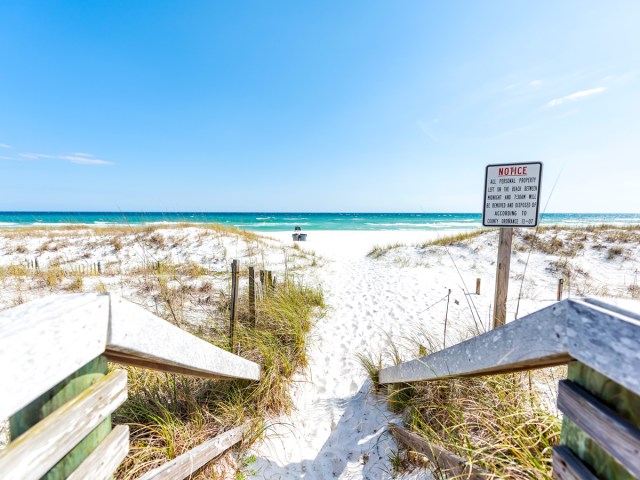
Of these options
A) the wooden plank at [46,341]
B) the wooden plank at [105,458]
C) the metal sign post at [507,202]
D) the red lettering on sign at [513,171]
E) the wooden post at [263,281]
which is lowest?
the wooden post at [263,281]

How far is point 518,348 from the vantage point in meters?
0.86

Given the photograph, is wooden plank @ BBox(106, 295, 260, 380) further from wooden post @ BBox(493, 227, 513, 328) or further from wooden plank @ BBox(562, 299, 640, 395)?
wooden post @ BBox(493, 227, 513, 328)

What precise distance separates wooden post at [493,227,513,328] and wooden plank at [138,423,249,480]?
9.61ft

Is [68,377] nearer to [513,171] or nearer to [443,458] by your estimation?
[443,458]

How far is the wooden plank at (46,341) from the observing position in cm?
53

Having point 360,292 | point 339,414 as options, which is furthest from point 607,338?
point 360,292

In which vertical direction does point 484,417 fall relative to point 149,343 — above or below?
below

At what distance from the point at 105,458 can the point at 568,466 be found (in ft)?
4.58

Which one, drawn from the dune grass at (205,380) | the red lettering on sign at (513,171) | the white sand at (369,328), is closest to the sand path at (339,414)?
the white sand at (369,328)

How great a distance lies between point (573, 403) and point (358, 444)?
213 centimetres

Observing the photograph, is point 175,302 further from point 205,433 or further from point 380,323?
point 380,323

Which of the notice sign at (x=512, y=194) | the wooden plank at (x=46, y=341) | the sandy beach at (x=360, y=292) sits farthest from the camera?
the notice sign at (x=512, y=194)

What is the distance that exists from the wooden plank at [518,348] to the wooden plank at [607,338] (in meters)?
0.03

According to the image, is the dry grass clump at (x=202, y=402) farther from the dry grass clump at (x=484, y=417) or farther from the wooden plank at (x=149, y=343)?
the dry grass clump at (x=484, y=417)
